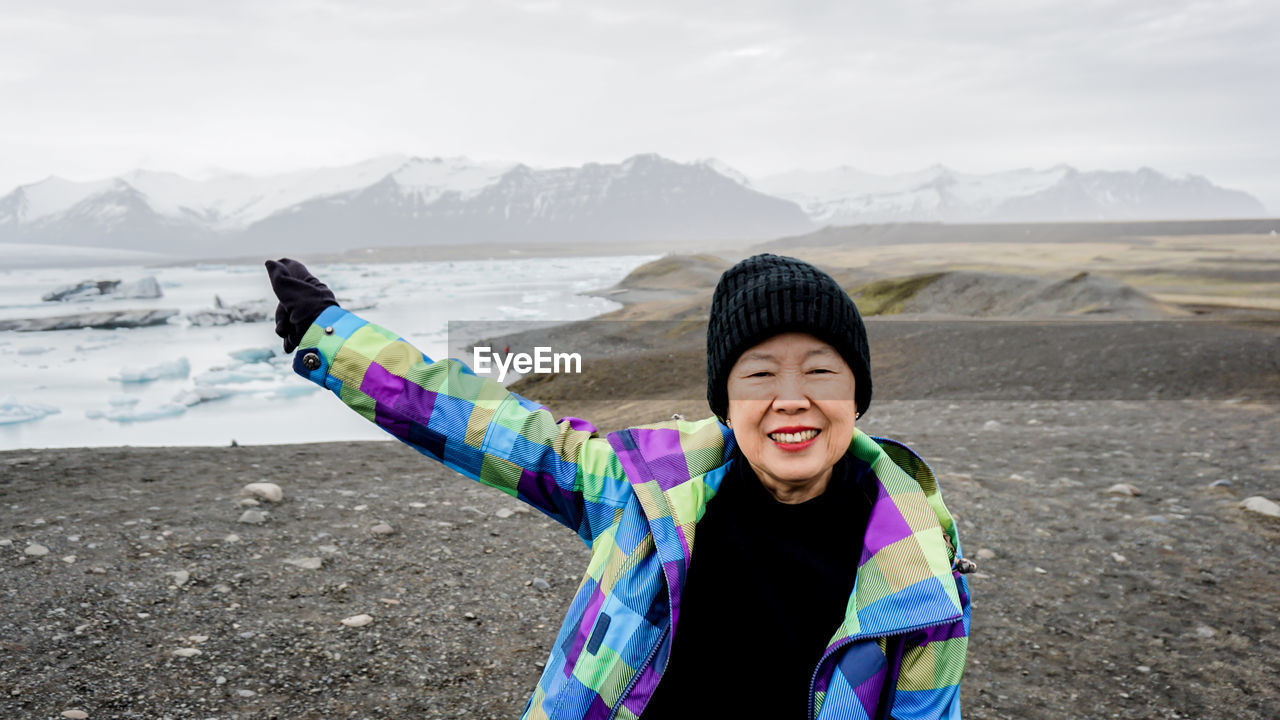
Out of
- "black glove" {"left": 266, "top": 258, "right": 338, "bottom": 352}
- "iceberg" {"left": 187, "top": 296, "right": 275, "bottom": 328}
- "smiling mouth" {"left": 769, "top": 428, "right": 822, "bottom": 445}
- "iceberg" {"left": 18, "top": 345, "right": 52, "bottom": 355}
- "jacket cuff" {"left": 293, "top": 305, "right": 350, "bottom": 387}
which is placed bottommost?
"iceberg" {"left": 18, "top": 345, "right": 52, "bottom": 355}

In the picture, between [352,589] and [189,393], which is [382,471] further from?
[189,393]

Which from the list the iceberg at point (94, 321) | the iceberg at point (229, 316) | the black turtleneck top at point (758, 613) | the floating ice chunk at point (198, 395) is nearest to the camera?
the black turtleneck top at point (758, 613)

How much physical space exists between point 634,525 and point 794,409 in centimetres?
40

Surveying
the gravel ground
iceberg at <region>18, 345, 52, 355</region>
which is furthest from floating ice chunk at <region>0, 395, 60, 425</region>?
iceberg at <region>18, 345, 52, 355</region>

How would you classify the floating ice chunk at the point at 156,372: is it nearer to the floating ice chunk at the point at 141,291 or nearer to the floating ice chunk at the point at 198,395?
the floating ice chunk at the point at 198,395

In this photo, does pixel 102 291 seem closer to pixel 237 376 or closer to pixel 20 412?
pixel 237 376

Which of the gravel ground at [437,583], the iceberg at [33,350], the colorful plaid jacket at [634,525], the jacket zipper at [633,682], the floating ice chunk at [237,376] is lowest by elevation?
the floating ice chunk at [237,376]

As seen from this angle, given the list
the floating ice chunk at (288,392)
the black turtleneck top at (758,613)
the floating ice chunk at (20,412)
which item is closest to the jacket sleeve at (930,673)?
the black turtleneck top at (758,613)

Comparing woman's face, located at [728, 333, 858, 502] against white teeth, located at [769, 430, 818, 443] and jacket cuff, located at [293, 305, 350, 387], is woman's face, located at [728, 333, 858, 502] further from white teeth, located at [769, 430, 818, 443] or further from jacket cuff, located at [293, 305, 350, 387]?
jacket cuff, located at [293, 305, 350, 387]

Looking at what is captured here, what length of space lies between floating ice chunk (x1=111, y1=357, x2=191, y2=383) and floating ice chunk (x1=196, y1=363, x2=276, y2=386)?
1.19ft

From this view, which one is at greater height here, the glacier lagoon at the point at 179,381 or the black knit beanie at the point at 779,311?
the black knit beanie at the point at 779,311

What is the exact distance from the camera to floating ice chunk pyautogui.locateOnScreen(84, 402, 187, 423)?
11.3m

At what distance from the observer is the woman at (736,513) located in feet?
4.91

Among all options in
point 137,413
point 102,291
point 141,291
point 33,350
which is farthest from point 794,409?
point 102,291
